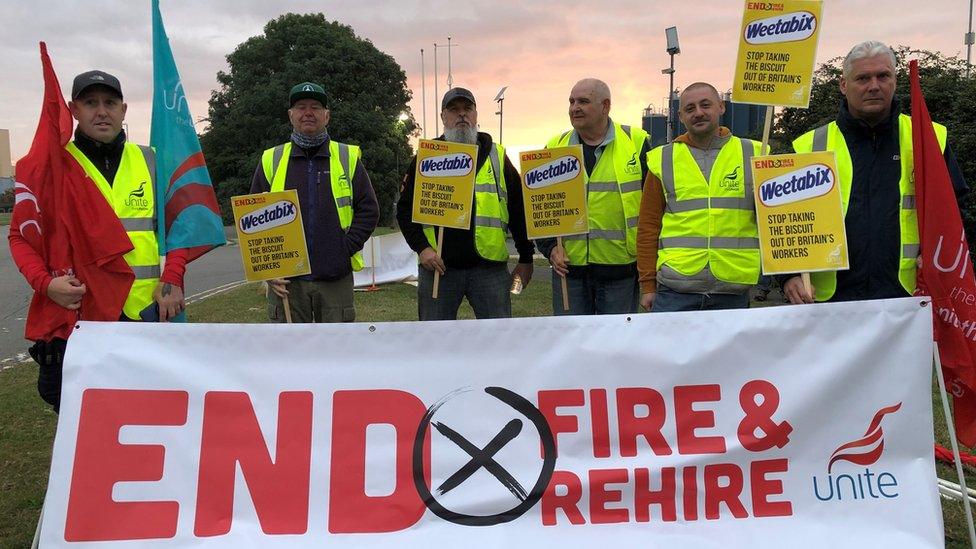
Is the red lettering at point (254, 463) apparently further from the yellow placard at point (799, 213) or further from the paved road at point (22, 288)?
the paved road at point (22, 288)

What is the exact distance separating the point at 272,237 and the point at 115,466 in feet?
4.35

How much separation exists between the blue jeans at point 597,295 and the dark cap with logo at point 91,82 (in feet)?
8.56

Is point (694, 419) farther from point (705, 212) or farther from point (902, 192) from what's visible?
point (902, 192)

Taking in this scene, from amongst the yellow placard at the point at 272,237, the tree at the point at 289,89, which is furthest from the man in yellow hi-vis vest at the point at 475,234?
the tree at the point at 289,89

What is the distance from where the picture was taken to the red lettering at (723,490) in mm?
2899

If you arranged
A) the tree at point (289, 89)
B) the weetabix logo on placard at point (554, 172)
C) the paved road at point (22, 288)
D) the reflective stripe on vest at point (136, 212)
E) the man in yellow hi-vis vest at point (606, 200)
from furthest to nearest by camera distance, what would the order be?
the tree at point (289, 89), the paved road at point (22, 288), the man in yellow hi-vis vest at point (606, 200), the weetabix logo on placard at point (554, 172), the reflective stripe on vest at point (136, 212)

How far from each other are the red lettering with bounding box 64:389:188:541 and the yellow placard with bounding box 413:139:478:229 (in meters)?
1.84

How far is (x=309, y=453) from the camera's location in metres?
2.91

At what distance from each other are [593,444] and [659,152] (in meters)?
1.73

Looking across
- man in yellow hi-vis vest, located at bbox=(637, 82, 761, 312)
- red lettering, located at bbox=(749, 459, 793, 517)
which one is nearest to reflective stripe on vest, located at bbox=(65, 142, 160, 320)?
man in yellow hi-vis vest, located at bbox=(637, 82, 761, 312)

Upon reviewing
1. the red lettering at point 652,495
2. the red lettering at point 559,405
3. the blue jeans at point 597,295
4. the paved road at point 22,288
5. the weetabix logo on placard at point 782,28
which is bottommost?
the paved road at point 22,288

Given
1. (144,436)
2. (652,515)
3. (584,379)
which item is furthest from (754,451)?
(144,436)

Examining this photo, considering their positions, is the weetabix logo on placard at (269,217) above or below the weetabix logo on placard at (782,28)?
below

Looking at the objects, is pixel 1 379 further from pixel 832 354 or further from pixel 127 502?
pixel 832 354
